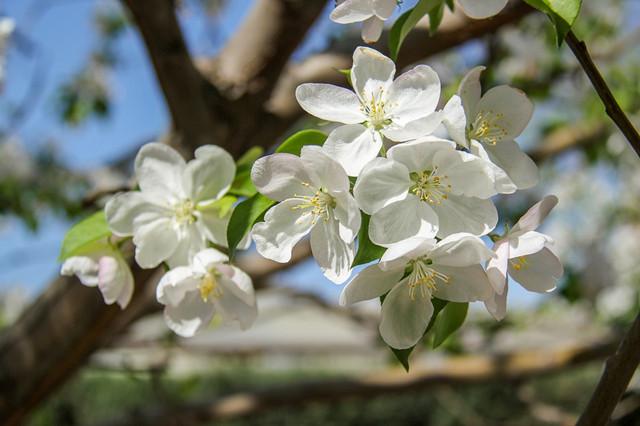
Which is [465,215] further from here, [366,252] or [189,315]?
[189,315]

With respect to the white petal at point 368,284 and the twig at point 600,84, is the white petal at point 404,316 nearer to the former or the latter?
the white petal at point 368,284

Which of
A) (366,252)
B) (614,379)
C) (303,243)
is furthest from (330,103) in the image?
(303,243)

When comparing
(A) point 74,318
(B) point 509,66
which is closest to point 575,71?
(B) point 509,66

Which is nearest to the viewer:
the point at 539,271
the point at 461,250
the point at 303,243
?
the point at 461,250

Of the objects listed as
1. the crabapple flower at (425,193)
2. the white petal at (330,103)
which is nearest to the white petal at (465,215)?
the crabapple flower at (425,193)

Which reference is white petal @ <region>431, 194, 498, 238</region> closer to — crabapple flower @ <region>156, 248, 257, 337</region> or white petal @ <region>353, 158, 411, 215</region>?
white petal @ <region>353, 158, 411, 215</region>
